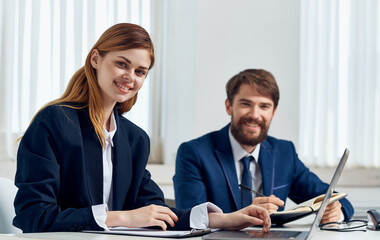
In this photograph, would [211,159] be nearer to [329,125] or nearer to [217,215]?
[217,215]

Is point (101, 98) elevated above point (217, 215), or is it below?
above

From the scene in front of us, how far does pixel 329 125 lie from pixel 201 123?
1.02 metres

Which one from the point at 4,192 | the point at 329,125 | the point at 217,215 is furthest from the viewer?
the point at 329,125

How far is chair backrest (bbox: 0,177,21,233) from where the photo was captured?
167 cm

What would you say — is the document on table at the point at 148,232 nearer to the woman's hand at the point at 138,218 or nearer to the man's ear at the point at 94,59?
the woman's hand at the point at 138,218

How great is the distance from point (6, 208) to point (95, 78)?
55cm

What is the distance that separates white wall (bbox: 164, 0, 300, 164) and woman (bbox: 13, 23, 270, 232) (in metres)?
1.66

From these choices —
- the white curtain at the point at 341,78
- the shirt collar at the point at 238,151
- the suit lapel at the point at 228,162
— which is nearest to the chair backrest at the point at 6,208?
the suit lapel at the point at 228,162

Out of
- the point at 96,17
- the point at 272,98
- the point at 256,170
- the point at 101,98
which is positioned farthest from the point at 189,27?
the point at 101,98

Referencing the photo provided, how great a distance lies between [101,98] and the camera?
1.82 m

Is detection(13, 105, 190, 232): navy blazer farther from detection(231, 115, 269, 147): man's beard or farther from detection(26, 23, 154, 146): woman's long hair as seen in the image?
detection(231, 115, 269, 147): man's beard

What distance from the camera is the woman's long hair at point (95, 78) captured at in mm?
1751

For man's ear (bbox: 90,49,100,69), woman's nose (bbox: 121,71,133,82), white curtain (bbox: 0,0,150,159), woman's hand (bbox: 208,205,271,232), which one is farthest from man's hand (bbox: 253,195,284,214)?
white curtain (bbox: 0,0,150,159)

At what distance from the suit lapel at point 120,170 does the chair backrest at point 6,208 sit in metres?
0.35
